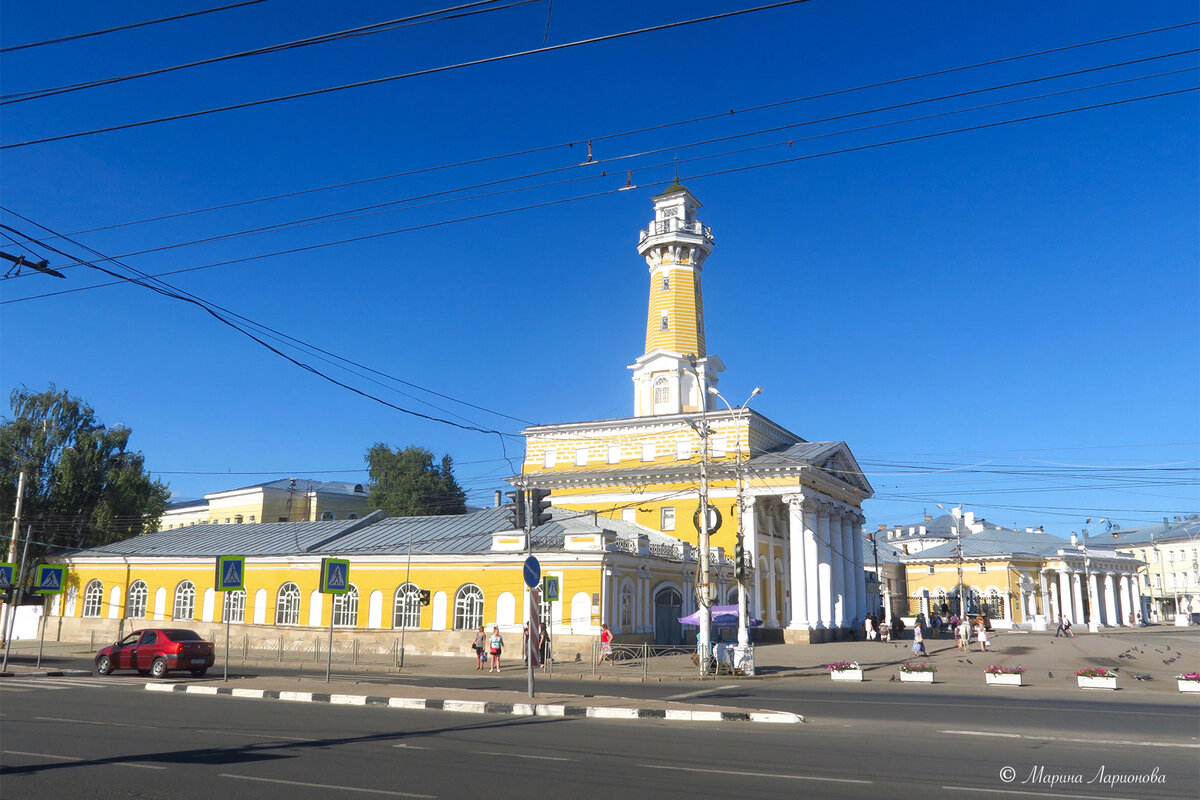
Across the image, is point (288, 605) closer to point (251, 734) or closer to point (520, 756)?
point (251, 734)

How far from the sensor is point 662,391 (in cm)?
5559

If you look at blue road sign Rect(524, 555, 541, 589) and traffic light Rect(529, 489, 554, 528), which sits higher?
traffic light Rect(529, 489, 554, 528)

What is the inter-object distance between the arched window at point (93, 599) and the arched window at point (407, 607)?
18.2 metres

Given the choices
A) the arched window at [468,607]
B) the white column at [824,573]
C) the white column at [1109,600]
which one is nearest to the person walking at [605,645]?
the arched window at [468,607]

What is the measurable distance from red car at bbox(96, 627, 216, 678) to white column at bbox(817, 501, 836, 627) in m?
34.5

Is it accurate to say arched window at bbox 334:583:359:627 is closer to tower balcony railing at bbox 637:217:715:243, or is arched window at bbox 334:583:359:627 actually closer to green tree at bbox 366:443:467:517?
tower balcony railing at bbox 637:217:715:243

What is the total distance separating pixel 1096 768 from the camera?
10.2 metres

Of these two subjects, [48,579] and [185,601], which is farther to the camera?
[185,601]

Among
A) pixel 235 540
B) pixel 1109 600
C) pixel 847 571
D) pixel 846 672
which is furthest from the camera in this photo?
pixel 1109 600

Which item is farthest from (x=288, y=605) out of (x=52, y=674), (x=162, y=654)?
(x=162, y=654)

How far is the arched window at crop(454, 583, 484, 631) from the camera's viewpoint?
121 ft

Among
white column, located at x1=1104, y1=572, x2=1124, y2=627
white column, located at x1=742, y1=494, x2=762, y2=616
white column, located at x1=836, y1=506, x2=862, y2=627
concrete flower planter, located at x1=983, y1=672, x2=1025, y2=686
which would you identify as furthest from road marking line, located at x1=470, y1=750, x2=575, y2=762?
white column, located at x1=1104, y1=572, x2=1124, y2=627

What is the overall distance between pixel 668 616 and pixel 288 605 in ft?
58.8

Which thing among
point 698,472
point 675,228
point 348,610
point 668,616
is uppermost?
point 675,228
